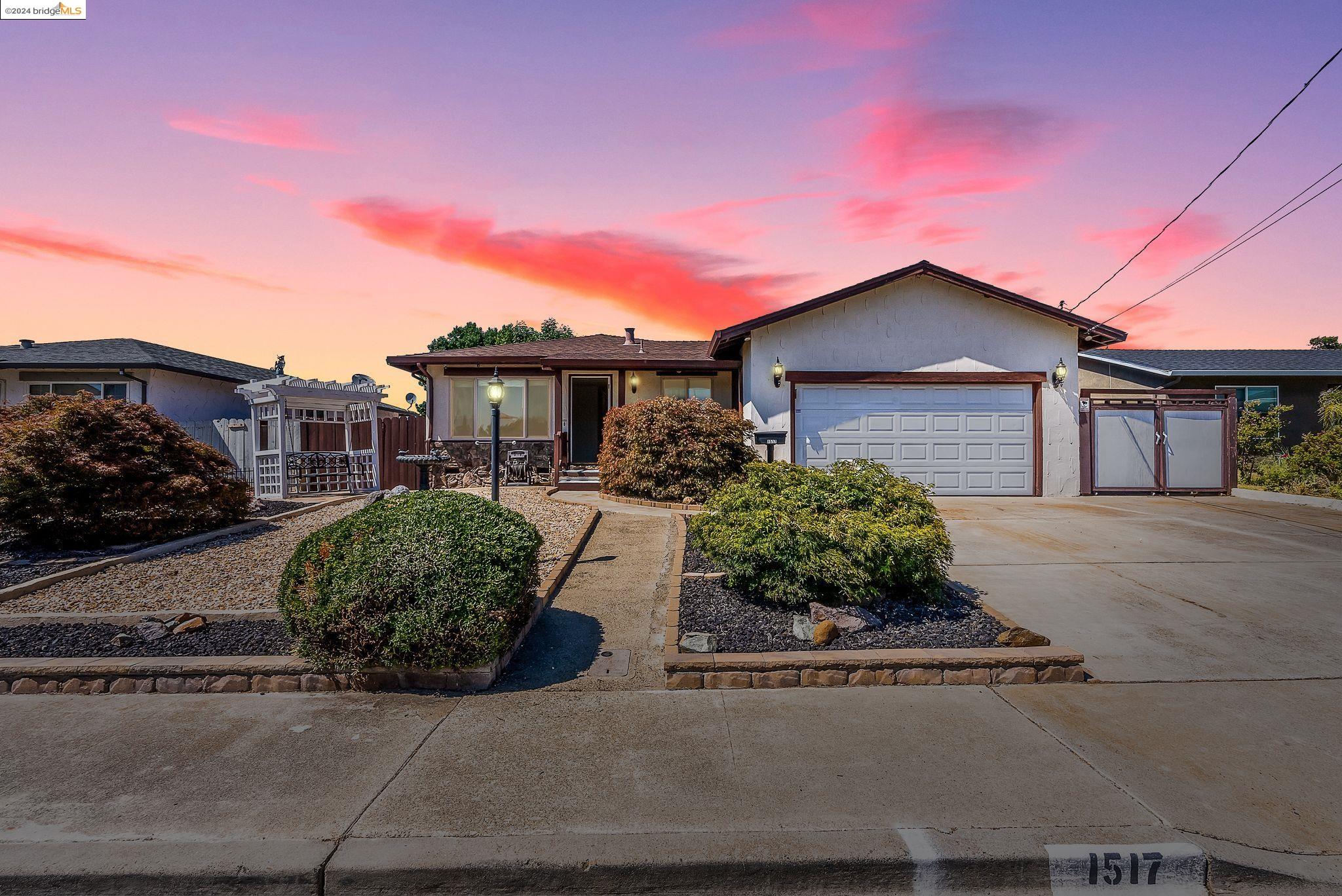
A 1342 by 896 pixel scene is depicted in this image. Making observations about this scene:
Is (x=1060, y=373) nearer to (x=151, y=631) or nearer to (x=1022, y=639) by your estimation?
(x=1022, y=639)

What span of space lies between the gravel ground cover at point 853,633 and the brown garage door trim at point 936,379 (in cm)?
777

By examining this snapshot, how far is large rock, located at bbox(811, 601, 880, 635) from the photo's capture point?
4691 millimetres

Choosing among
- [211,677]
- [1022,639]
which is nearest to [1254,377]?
[1022,639]

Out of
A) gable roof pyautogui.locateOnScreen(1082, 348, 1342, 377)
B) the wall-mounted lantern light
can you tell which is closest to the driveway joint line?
the wall-mounted lantern light

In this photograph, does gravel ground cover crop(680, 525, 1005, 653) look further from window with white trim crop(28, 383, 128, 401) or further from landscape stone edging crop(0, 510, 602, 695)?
window with white trim crop(28, 383, 128, 401)

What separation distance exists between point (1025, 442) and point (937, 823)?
12.3 metres

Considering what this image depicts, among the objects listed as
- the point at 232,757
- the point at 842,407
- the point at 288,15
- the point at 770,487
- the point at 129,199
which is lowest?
the point at 232,757

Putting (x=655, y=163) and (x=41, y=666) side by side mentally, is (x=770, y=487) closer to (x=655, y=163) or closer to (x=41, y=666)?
(x=41, y=666)

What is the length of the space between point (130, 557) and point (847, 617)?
25.5 ft

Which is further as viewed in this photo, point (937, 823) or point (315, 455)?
point (315, 455)

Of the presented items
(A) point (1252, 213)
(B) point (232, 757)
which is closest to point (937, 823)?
(B) point (232, 757)

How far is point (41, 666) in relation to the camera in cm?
419

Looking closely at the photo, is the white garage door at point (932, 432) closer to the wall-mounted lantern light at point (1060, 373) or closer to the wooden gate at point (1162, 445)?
the wall-mounted lantern light at point (1060, 373)

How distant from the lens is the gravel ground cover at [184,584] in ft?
18.3
